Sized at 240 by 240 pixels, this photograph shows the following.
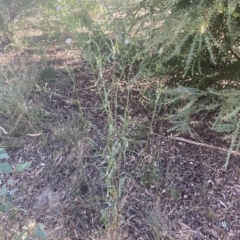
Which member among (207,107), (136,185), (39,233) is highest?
(39,233)

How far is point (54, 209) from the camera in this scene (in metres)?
2.01

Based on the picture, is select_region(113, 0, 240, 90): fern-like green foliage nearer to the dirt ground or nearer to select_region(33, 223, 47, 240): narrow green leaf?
the dirt ground

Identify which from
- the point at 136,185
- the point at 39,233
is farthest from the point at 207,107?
the point at 39,233

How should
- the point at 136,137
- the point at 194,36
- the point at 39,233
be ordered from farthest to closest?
the point at 136,137
the point at 194,36
the point at 39,233

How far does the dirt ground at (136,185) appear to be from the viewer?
1.90 m

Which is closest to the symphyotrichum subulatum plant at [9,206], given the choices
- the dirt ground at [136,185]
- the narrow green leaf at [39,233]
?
the narrow green leaf at [39,233]

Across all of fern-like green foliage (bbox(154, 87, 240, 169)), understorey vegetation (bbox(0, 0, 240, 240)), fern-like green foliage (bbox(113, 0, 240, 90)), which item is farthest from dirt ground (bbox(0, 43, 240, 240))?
fern-like green foliage (bbox(113, 0, 240, 90))

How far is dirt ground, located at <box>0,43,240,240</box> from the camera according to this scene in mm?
1902

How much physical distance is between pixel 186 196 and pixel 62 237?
0.78 meters

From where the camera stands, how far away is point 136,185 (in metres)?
2.12

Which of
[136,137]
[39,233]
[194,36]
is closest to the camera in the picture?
[39,233]

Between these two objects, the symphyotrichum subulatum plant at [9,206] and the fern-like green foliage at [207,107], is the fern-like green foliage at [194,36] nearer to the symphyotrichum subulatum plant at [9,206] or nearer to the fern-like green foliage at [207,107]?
the fern-like green foliage at [207,107]

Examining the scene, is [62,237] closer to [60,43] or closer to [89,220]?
[89,220]

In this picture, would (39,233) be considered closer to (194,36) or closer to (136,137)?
(136,137)
